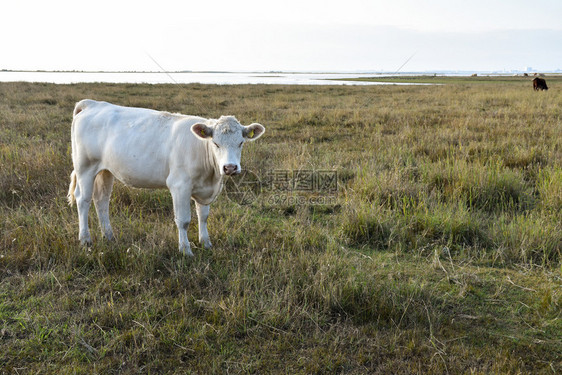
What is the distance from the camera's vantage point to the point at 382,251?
423 centimetres

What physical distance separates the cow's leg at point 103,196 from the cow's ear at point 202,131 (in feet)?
4.90

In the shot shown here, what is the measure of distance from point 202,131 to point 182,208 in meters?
0.78

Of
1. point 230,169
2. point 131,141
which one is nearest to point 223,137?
point 230,169

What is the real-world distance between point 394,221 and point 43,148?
6400 millimetres

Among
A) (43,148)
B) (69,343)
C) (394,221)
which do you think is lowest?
(69,343)

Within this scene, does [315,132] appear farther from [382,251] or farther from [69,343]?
[69,343]

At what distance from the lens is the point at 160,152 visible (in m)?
3.95

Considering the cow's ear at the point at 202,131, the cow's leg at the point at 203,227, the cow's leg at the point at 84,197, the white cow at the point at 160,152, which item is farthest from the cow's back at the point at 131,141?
the cow's leg at the point at 203,227

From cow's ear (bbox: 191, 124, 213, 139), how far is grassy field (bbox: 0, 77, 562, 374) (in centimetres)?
116

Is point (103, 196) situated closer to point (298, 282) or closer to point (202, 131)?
point (202, 131)

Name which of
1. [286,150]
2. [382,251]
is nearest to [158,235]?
[382,251]

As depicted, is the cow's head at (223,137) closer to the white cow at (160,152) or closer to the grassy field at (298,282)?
the white cow at (160,152)

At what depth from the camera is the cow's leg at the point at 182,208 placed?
3859mm

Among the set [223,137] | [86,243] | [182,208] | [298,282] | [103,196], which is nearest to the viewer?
[298,282]
